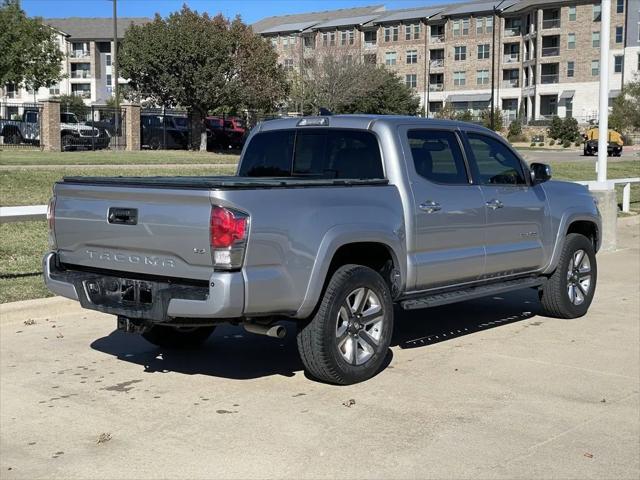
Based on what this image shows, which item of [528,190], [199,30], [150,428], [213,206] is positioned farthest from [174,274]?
[199,30]

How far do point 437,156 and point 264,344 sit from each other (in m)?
2.24

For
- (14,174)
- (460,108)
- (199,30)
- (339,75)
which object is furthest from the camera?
(460,108)

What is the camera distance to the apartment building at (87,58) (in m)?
103

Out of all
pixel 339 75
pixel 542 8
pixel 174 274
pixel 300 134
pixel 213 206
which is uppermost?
pixel 542 8

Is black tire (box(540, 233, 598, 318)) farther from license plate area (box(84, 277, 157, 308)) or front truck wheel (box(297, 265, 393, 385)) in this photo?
license plate area (box(84, 277, 157, 308))

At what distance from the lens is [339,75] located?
53.5 meters

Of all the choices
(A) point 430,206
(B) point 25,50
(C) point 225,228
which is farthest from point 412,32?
(C) point 225,228

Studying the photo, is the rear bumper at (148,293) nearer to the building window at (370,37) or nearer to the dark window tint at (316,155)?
the dark window tint at (316,155)

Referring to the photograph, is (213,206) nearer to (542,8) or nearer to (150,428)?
(150,428)

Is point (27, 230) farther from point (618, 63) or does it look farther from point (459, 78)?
point (459, 78)

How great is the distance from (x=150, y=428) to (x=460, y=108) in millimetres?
90007

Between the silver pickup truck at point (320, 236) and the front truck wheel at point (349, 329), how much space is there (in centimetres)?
1

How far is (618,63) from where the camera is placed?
265 feet

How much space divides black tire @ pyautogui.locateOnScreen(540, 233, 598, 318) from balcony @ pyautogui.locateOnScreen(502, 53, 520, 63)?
282 ft
